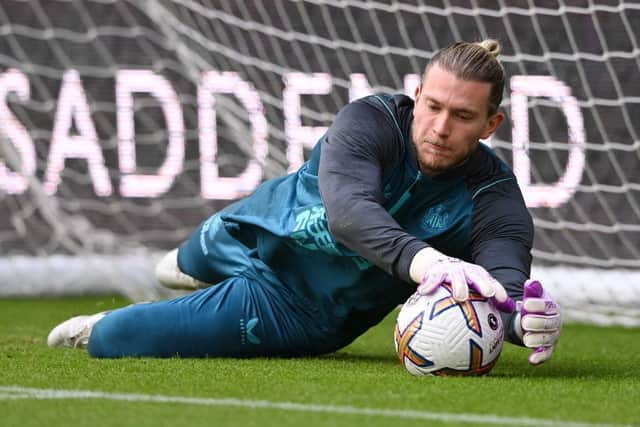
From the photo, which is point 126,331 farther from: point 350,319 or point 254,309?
point 350,319

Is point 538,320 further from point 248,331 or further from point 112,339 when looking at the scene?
point 112,339

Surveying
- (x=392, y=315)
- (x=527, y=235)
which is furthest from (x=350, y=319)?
(x=392, y=315)

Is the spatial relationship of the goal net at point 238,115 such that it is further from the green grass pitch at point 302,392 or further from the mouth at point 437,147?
the mouth at point 437,147

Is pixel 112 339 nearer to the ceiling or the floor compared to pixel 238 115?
nearer to the floor

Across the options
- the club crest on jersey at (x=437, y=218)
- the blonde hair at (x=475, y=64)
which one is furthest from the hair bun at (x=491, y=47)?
the club crest on jersey at (x=437, y=218)

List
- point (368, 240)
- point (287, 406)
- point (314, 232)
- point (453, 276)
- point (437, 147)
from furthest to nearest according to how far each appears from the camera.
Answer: point (314, 232) < point (437, 147) < point (368, 240) < point (453, 276) < point (287, 406)

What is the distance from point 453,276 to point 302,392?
0.40 meters

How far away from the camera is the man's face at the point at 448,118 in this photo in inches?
114

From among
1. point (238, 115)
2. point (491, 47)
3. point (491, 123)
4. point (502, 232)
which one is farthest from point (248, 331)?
point (238, 115)

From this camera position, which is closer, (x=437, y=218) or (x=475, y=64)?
(x=475, y=64)

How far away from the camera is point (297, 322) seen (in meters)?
3.37

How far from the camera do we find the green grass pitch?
89.5 inches

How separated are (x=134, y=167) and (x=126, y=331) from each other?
256 centimetres

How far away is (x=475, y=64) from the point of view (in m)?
2.91
